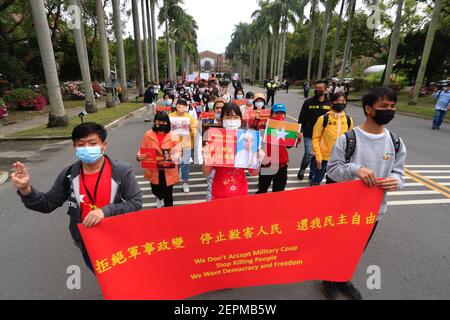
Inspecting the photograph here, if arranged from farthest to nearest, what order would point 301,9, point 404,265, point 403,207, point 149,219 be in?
1. point 301,9
2. point 403,207
3. point 404,265
4. point 149,219

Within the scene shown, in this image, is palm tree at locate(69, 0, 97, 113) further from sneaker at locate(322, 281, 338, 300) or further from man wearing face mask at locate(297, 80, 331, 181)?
sneaker at locate(322, 281, 338, 300)

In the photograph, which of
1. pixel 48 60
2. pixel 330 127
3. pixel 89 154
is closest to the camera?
pixel 89 154

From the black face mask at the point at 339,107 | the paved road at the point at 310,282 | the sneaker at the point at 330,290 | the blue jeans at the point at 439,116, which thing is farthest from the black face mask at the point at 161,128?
the blue jeans at the point at 439,116

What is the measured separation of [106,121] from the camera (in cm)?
1343

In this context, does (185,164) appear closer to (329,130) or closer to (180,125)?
(180,125)

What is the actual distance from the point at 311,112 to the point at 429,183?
2876mm

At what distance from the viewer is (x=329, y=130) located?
4.83 m

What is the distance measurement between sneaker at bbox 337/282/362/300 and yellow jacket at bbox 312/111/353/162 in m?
2.21

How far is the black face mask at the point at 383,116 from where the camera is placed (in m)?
2.40

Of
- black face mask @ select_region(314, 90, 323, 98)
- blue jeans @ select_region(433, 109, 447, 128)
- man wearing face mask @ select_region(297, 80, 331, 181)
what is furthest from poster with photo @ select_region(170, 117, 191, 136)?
blue jeans @ select_region(433, 109, 447, 128)

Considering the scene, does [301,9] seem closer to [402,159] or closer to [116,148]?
[116,148]

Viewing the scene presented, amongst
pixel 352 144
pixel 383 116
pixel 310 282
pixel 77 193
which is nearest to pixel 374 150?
pixel 352 144
